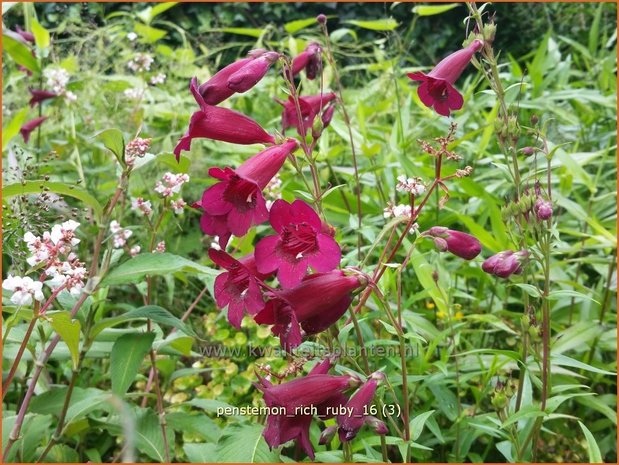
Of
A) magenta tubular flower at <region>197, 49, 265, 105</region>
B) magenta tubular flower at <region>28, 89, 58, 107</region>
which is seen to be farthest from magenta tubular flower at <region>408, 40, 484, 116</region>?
magenta tubular flower at <region>28, 89, 58, 107</region>

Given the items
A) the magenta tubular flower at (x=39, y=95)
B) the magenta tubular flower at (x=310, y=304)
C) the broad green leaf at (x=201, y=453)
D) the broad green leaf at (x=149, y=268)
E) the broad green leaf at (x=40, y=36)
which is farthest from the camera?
the magenta tubular flower at (x=39, y=95)

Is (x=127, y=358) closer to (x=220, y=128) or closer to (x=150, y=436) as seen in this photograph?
(x=150, y=436)

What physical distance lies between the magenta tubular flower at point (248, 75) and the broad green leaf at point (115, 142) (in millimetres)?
302

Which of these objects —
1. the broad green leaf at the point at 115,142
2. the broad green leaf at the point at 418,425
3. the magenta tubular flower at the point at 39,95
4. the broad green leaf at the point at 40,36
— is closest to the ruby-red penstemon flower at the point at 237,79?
the broad green leaf at the point at 115,142

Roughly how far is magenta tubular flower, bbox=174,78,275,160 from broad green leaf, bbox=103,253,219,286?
28cm

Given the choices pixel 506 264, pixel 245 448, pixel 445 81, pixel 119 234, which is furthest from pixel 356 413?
pixel 119 234

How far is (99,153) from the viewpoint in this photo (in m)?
2.97

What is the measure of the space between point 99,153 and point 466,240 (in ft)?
6.91

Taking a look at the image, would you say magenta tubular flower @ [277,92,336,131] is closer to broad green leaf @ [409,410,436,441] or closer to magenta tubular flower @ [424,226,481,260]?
magenta tubular flower @ [424,226,481,260]

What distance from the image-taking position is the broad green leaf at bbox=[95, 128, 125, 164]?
1358 millimetres

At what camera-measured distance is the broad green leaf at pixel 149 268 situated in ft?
4.57

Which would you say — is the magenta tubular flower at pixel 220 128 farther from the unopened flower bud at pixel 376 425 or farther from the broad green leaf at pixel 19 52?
the broad green leaf at pixel 19 52

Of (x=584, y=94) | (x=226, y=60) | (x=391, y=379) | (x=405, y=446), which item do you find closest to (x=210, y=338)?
(x=391, y=379)

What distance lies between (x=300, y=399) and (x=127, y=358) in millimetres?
444
